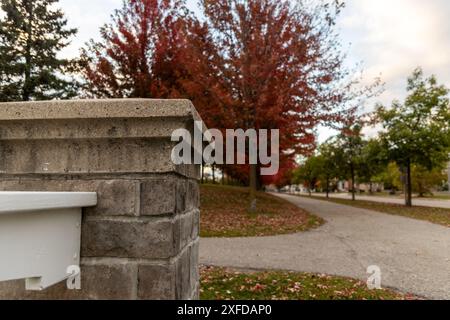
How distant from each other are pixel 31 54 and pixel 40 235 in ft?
62.2

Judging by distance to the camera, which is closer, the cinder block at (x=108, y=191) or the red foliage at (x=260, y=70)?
the cinder block at (x=108, y=191)

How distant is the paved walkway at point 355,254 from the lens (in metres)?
4.64

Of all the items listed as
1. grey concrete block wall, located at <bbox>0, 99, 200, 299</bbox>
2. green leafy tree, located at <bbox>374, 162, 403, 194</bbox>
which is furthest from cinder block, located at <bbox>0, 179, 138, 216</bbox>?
green leafy tree, located at <bbox>374, 162, 403, 194</bbox>

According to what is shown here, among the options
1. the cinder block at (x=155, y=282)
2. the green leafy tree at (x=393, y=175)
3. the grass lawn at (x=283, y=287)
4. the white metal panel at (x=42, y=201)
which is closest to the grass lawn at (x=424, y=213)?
the grass lawn at (x=283, y=287)

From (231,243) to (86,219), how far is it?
5.72 m

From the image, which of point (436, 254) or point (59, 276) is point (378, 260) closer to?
point (436, 254)

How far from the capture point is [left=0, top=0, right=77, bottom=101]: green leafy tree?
15938 mm

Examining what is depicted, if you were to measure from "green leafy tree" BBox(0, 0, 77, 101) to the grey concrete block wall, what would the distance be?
1679 centimetres

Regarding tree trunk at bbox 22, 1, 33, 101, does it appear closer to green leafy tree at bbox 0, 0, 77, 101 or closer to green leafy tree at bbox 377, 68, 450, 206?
green leafy tree at bbox 0, 0, 77, 101

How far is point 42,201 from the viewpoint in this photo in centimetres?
111

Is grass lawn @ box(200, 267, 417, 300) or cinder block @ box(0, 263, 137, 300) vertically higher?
cinder block @ box(0, 263, 137, 300)

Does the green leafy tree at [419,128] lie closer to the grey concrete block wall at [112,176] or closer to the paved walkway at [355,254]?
the paved walkway at [355,254]

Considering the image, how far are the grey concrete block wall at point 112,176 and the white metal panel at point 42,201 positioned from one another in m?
0.08

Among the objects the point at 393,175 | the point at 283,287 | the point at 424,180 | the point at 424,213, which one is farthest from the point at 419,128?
the point at 393,175
